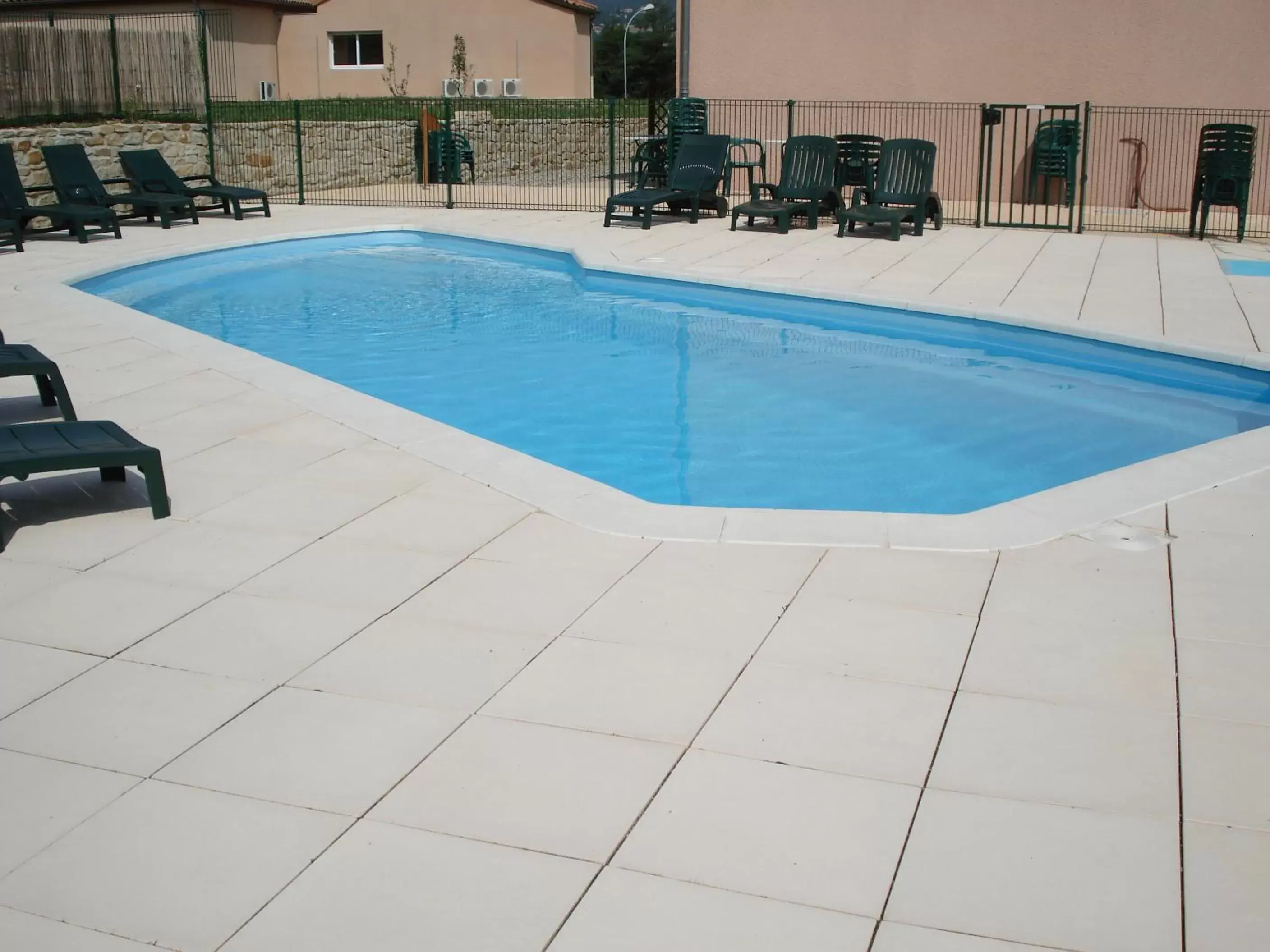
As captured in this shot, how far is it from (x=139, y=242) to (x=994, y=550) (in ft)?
40.1

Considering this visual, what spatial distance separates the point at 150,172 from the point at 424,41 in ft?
55.2

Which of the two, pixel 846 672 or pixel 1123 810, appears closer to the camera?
pixel 1123 810

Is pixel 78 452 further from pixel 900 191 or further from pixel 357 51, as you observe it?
pixel 357 51

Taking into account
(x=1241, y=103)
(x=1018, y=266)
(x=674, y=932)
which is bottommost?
(x=674, y=932)

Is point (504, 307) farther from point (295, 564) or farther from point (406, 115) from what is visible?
point (406, 115)

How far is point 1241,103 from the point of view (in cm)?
1764

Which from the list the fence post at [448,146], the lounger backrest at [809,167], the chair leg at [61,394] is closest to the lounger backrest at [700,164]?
the lounger backrest at [809,167]

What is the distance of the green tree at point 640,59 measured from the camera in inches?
2931

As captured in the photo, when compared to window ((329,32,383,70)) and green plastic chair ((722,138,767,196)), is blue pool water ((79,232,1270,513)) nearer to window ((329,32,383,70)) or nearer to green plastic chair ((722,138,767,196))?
green plastic chair ((722,138,767,196))

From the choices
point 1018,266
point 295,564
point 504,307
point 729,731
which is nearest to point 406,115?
point 504,307

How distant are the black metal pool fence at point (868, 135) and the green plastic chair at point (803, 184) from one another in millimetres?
840

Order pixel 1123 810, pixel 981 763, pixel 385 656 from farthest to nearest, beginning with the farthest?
1. pixel 385 656
2. pixel 981 763
3. pixel 1123 810

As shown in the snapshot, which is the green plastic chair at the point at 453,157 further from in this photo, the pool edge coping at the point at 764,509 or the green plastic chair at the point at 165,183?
the pool edge coping at the point at 764,509

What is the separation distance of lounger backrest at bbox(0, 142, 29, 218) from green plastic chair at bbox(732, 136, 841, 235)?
8.10 metres
